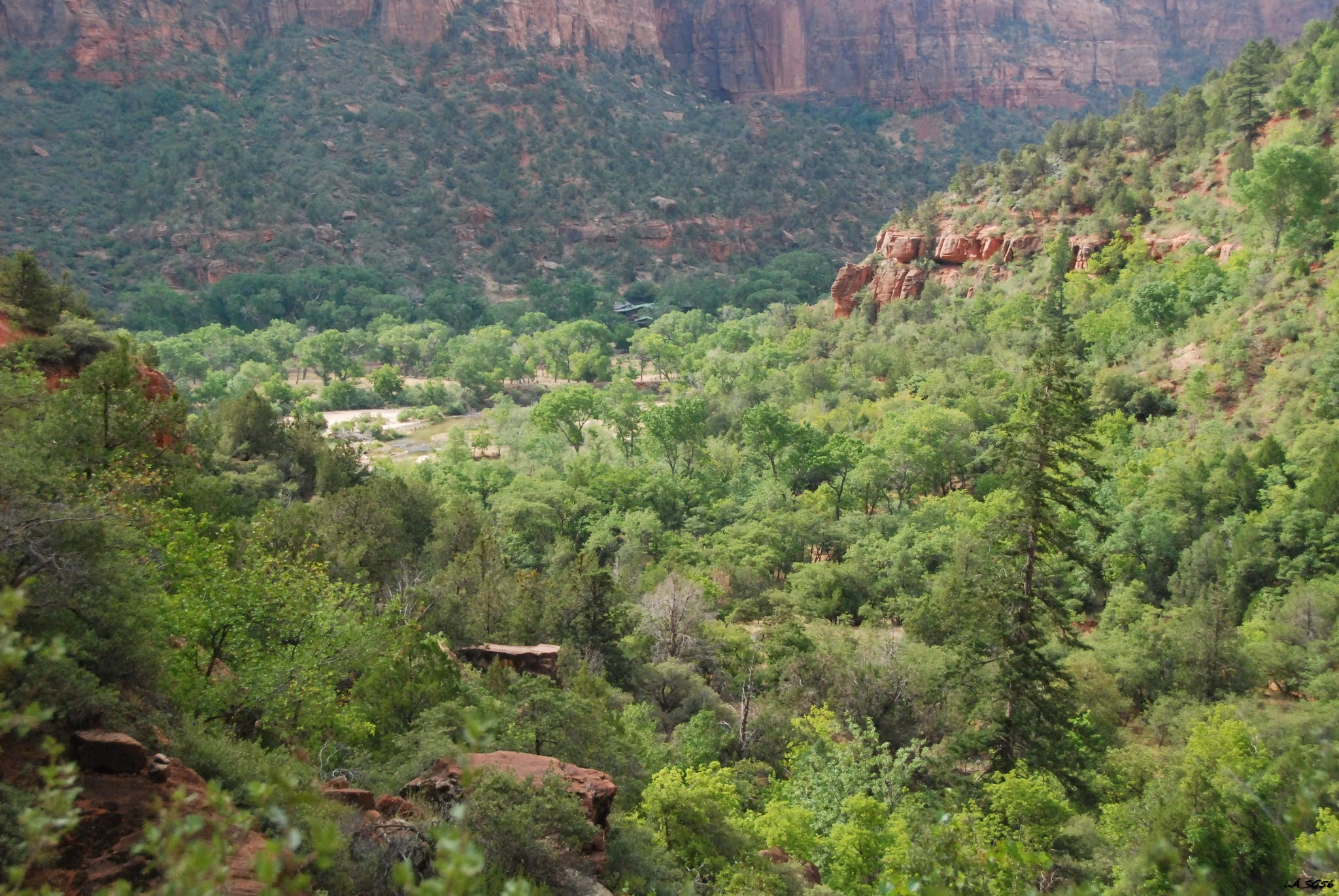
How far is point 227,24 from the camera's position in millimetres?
118938

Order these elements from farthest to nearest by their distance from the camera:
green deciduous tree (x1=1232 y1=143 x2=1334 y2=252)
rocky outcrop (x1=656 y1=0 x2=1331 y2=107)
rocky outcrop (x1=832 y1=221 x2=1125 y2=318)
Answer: rocky outcrop (x1=656 y1=0 x2=1331 y2=107)
rocky outcrop (x1=832 y1=221 x2=1125 y2=318)
green deciduous tree (x1=1232 y1=143 x2=1334 y2=252)

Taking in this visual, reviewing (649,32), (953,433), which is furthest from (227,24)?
(953,433)

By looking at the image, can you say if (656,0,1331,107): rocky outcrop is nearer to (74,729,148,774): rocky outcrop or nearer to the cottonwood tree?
the cottonwood tree

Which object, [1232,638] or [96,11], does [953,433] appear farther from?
[96,11]

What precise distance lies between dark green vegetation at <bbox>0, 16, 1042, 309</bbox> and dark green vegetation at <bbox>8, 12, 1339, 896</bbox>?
60.6 metres

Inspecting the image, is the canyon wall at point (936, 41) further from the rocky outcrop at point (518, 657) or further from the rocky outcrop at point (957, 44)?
the rocky outcrop at point (518, 657)

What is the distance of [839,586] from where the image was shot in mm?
31312

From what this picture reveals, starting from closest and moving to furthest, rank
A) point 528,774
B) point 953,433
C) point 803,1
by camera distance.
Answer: point 528,774 < point 953,433 < point 803,1

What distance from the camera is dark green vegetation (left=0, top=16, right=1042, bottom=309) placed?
96.5 meters

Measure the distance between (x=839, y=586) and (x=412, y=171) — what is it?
97054 millimetres

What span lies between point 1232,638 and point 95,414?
81.6 feet

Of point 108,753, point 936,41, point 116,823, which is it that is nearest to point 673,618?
point 108,753

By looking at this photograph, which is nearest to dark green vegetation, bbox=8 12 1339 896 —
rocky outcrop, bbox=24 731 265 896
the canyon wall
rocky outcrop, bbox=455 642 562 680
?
rocky outcrop, bbox=24 731 265 896

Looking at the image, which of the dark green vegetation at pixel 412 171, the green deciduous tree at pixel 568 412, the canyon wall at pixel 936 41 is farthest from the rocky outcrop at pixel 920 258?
the canyon wall at pixel 936 41
